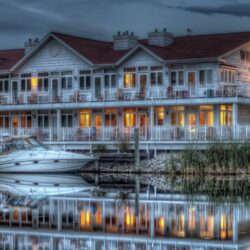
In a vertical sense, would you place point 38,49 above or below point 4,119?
above

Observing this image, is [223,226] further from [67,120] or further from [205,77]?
[67,120]

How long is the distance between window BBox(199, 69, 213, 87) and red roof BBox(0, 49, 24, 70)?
1586 centimetres

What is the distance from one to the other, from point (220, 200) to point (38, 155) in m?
21.1

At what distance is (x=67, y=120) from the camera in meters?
60.4

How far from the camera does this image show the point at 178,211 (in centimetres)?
3045

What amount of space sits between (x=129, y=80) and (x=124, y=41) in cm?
414

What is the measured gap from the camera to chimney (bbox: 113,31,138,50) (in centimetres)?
6103

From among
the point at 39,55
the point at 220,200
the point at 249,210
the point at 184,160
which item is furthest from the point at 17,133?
the point at 249,210

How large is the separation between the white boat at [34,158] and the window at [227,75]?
1031 cm

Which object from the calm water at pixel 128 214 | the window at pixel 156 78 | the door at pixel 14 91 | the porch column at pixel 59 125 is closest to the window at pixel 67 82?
the porch column at pixel 59 125

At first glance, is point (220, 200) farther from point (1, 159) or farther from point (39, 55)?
point (39, 55)

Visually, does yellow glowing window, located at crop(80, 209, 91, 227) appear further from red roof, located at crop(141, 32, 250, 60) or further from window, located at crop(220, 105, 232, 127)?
red roof, located at crop(141, 32, 250, 60)

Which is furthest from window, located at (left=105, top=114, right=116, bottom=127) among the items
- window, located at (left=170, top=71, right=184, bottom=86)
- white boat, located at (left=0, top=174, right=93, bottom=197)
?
white boat, located at (left=0, top=174, right=93, bottom=197)

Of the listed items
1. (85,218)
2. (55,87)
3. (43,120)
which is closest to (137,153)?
(55,87)
